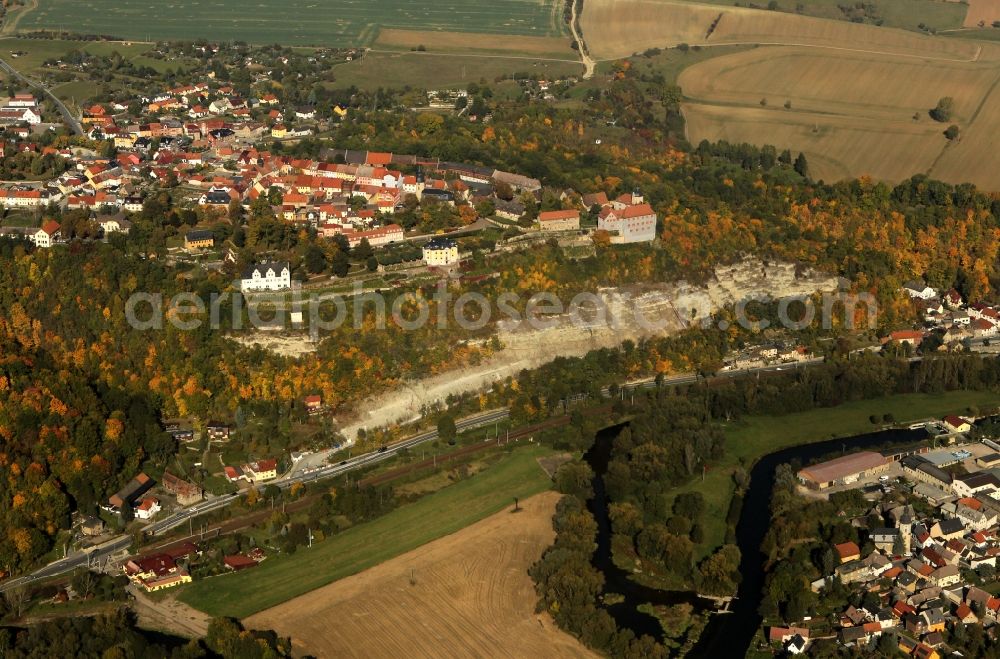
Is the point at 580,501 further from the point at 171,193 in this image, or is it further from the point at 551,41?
the point at 551,41

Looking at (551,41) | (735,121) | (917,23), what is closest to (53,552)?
(735,121)

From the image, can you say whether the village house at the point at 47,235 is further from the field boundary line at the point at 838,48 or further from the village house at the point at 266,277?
the field boundary line at the point at 838,48

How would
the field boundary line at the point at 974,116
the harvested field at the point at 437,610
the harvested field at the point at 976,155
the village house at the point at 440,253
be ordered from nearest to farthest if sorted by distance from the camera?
the harvested field at the point at 437,610
the village house at the point at 440,253
the harvested field at the point at 976,155
the field boundary line at the point at 974,116

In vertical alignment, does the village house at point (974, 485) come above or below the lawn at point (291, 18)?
below

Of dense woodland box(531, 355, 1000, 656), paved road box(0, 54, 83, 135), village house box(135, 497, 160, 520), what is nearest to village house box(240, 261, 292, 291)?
village house box(135, 497, 160, 520)

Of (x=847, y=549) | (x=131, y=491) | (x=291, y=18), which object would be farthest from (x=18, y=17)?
(x=847, y=549)

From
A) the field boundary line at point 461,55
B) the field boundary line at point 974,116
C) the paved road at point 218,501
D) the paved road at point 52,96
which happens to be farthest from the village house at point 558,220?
the field boundary line at point 461,55

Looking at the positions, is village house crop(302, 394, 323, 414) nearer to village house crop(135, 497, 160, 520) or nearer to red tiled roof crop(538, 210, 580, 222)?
village house crop(135, 497, 160, 520)
